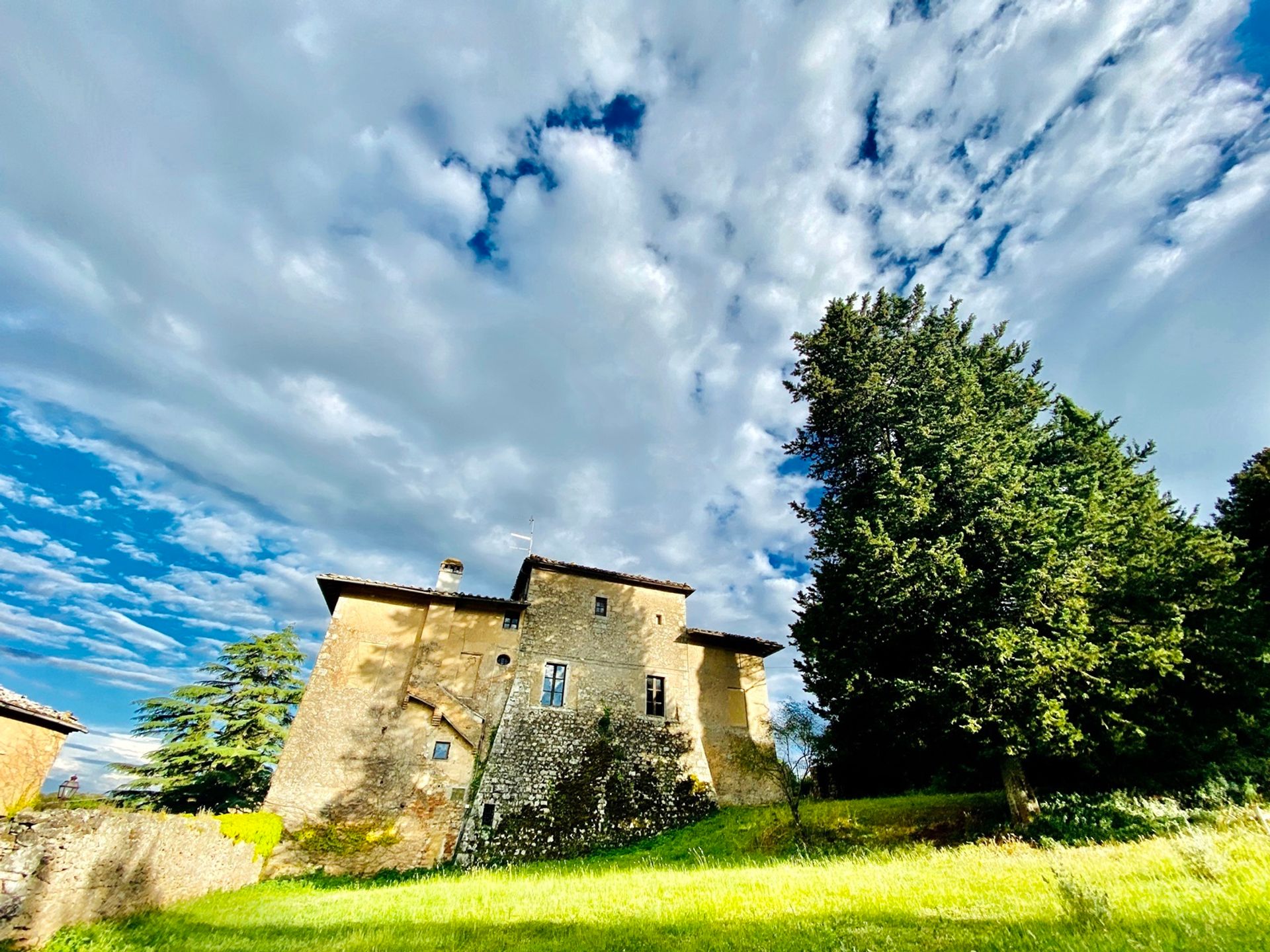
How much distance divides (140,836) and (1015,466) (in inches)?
753

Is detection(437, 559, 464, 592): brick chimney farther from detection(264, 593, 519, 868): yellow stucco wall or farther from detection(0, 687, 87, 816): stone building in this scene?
detection(0, 687, 87, 816): stone building

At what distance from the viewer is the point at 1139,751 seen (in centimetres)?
1191

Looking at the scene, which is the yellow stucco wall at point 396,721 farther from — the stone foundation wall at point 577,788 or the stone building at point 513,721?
the stone foundation wall at point 577,788

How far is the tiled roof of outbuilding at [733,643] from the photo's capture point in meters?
21.7

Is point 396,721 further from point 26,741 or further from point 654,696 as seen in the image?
point 654,696

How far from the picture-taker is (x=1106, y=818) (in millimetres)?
9414

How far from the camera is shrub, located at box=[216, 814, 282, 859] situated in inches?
493

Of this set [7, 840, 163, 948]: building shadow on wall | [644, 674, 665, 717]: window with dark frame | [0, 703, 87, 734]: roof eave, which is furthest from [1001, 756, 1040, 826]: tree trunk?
[0, 703, 87, 734]: roof eave

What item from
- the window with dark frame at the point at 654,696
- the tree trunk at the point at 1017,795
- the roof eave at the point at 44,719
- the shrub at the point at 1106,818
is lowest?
the shrub at the point at 1106,818

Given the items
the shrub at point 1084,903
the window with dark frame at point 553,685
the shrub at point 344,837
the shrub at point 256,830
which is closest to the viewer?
the shrub at point 1084,903

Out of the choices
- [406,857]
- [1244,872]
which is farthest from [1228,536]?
[406,857]

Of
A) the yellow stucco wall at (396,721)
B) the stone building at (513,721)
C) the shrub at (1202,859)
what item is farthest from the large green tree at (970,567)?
the yellow stucco wall at (396,721)

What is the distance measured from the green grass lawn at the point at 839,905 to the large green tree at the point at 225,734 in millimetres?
10348

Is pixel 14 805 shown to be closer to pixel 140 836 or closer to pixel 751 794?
pixel 140 836
